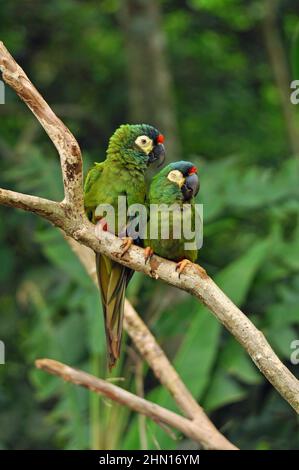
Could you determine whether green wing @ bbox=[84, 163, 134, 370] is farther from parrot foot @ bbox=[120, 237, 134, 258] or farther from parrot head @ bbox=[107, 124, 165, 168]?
parrot foot @ bbox=[120, 237, 134, 258]

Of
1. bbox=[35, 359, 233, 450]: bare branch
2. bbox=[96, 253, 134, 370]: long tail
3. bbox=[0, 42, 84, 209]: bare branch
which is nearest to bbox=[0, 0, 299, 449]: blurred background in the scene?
bbox=[35, 359, 233, 450]: bare branch

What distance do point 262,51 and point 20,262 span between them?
2969mm

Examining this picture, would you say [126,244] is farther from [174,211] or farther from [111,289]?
[111,289]

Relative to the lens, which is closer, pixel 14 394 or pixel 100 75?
pixel 14 394

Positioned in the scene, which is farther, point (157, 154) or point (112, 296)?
point (112, 296)

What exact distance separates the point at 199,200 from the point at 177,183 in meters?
2.12

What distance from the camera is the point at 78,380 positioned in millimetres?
3180

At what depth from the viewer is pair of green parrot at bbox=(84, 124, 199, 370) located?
98.0 inches

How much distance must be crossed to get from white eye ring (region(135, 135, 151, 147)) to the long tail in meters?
0.36

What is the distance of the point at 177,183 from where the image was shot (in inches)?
97.9

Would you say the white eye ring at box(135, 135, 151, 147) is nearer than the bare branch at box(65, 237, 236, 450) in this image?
Yes

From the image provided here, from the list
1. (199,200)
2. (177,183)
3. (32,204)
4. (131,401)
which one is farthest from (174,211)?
(199,200)
